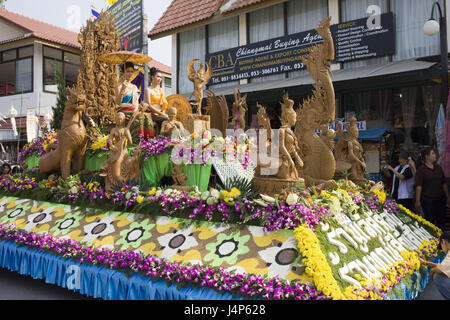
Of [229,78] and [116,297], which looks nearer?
[116,297]

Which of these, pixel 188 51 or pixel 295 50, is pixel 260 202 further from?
pixel 188 51

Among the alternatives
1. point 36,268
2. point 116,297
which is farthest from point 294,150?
point 36,268

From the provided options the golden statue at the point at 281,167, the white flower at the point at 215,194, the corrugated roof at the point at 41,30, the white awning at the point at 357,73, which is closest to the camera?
the white flower at the point at 215,194

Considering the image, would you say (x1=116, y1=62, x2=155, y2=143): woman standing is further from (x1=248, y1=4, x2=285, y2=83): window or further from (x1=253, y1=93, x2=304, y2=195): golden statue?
(x1=248, y1=4, x2=285, y2=83): window

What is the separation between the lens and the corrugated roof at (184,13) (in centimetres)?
1370

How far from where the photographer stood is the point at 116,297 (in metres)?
3.90

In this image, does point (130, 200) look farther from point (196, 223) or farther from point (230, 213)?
point (230, 213)

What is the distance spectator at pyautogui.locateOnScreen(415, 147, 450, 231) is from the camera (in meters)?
6.16

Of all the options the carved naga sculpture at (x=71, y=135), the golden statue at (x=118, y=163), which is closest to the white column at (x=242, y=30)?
the carved naga sculpture at (x=71, y=135)

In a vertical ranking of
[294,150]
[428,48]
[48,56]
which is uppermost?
[48,56]

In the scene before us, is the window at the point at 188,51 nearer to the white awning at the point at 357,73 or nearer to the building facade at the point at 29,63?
the white awning at the point at 357,73

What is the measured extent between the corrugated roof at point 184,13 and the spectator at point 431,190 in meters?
9.63

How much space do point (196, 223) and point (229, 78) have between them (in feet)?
32.5
